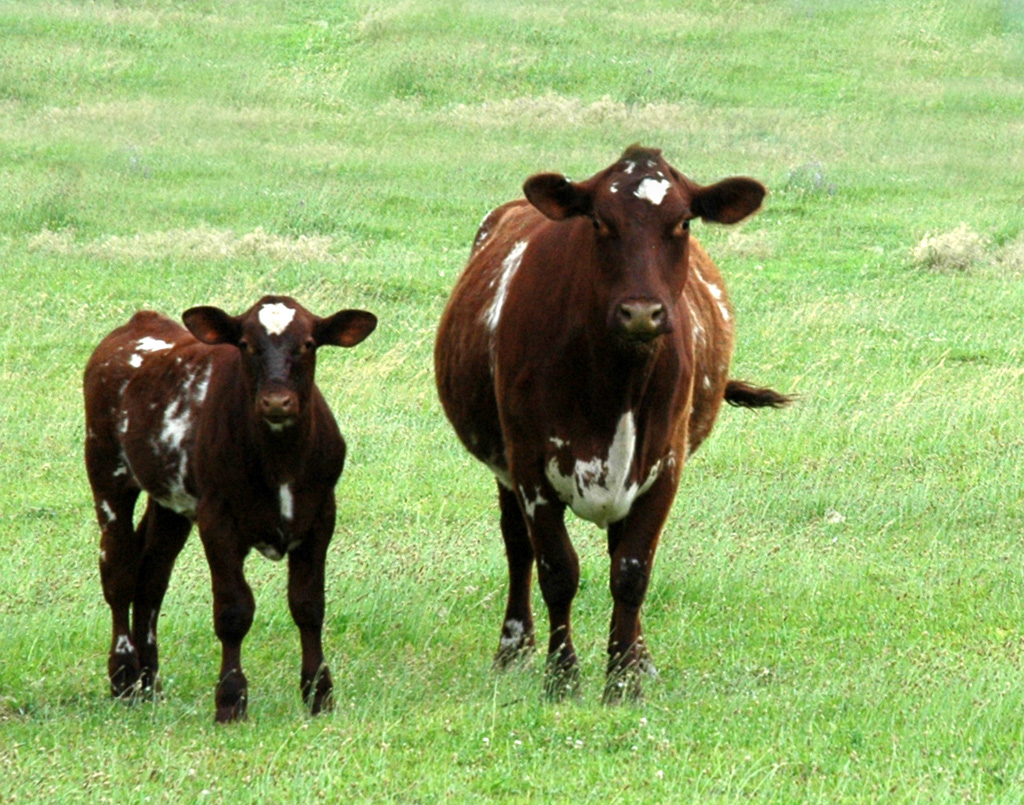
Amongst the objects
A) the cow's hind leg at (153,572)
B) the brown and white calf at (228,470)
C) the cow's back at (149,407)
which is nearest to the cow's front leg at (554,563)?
the brown and white calf at (228,470)

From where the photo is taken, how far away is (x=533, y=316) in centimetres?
791

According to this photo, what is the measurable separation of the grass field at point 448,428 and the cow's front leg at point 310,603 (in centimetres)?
20

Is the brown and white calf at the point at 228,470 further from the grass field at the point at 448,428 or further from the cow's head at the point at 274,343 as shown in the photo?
the grass field at the point at 448,428

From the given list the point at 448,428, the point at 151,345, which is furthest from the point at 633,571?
the point at 448,428

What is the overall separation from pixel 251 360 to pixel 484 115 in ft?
81.2

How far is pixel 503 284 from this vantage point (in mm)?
8789

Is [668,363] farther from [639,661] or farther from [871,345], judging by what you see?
[871,345]

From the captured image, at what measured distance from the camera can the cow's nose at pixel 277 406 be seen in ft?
23.6

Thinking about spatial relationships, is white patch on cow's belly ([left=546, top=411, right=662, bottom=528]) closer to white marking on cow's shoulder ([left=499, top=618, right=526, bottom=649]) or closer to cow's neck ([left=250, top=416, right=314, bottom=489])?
cow's neck ([left=250, top=416, right=314, bottom=489])

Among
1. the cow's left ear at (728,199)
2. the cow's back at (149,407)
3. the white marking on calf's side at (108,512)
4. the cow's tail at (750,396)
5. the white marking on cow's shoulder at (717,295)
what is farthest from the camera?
the cow's tail at (750,396)

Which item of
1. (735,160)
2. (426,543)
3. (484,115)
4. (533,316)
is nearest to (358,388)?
(426,543)

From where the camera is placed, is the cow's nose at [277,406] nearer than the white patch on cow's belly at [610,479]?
Yes

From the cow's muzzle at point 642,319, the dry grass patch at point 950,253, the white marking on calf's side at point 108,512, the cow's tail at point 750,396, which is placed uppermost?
the cow's muzzle at point 642,319

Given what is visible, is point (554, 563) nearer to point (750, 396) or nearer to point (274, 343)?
point (274, 343)
